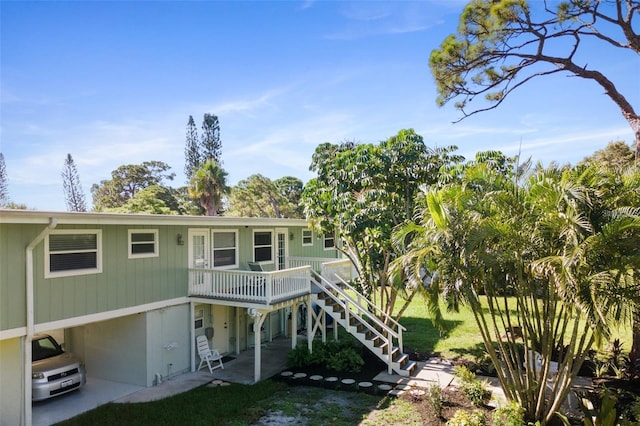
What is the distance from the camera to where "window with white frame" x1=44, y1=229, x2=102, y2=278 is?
8195 millimetres

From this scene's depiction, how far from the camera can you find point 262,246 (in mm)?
14195

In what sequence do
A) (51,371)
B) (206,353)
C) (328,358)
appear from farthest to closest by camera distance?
1. (328,358)
2. (206,353)
3. (51,371)

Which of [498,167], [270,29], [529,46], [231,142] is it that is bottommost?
[498,167]

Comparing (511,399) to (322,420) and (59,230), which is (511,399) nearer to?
(322,420)

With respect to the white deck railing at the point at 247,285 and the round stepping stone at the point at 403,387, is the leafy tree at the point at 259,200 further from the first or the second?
the round stepping stone at the point at 403,387

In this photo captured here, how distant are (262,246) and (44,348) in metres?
6.76

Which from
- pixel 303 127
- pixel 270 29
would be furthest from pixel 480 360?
pixel 303 127

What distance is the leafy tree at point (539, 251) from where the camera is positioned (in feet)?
19.2

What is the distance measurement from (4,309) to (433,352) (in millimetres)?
11105

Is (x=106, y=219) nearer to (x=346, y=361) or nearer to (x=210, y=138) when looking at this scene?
(x=346, y=361)

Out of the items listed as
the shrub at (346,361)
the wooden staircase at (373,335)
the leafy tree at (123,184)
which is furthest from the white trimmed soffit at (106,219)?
the leafy tree at (123,184)

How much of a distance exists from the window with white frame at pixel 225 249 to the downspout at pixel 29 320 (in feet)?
16.3

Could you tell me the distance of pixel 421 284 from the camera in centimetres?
739

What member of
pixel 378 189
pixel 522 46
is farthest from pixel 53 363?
pixel 522 46
